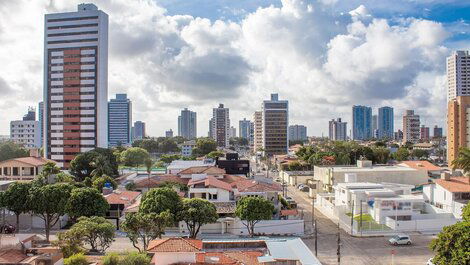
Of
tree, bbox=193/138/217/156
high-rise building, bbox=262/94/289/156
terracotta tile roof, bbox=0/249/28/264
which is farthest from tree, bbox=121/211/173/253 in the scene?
high-rise building, bbox=262/94/289/156

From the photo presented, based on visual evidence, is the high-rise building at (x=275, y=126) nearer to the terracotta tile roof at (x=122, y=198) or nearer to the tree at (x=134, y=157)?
the tree at (x=134, y=157)

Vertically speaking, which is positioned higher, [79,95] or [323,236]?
[79,95]

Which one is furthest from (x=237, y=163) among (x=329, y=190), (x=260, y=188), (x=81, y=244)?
(x=81, y=244)

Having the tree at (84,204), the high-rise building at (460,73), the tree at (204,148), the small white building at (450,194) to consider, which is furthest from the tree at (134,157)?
the high-rise building at (460,73)

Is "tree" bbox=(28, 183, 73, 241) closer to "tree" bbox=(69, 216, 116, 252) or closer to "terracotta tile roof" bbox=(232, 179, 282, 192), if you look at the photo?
"tree" bbox=(69, 216, 116, 252)

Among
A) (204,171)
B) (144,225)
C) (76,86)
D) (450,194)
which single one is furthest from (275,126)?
(144,225)

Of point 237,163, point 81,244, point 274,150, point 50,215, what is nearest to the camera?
point 81,244

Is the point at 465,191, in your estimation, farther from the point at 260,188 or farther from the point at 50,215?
the point at 50,215

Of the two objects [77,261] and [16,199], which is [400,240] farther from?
[16,199]
